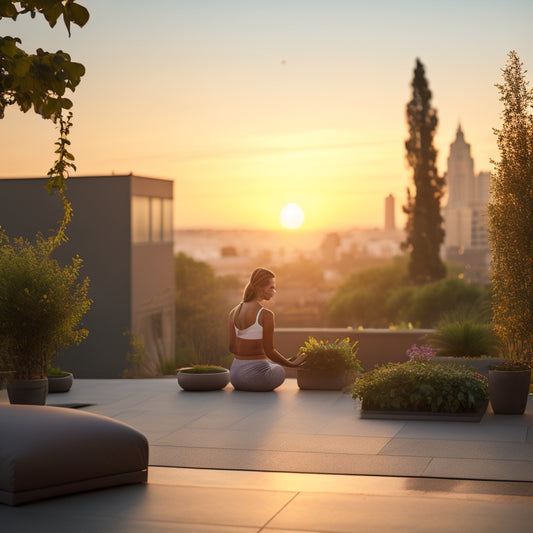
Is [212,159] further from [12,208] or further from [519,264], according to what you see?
[519,264]

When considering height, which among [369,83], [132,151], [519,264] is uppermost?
[369,83]

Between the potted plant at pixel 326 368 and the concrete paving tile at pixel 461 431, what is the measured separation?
97.0 inches

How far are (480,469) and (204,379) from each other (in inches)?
211

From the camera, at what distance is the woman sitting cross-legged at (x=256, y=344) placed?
11812mm

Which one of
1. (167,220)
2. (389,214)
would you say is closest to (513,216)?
(167,220)

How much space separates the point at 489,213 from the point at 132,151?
38627 millimetres

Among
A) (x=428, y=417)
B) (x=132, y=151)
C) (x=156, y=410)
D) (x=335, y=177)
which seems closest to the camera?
(x=428, y=417)

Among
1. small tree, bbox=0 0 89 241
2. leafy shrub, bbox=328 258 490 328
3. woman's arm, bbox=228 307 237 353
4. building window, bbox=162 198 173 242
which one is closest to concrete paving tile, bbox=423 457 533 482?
small tree, bbox=0 0 89 241

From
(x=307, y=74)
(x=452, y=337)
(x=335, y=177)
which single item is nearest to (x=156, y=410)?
(x=452, y=337)

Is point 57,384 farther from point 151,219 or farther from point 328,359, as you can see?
point 151,219

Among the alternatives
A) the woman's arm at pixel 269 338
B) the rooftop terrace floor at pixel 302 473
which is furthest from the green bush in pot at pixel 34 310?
the woman's arm at pixel 269 338

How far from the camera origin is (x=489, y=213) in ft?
39.2

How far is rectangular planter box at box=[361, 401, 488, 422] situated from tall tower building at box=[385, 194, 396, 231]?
7346 cm

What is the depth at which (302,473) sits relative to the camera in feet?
23.7
